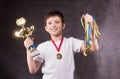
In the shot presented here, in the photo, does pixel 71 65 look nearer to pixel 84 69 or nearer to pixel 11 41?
pixel 84 69

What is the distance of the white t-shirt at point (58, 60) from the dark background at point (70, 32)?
0.24 m

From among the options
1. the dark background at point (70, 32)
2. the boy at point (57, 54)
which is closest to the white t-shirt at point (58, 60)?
the boy at point (57, 54)

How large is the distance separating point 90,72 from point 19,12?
567 millimetres

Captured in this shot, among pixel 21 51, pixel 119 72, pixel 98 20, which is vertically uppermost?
pixel 98 20

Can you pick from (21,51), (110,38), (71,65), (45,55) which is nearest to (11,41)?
(21,51)

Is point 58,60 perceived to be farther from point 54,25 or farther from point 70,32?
point 70,32

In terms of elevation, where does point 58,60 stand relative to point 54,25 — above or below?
below

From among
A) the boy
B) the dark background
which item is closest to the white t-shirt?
the boy

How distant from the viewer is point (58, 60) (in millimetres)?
1576

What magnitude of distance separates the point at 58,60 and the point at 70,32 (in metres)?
0.32

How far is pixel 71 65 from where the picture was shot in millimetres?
1594

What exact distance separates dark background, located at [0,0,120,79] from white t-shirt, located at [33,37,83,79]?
0.24 meters

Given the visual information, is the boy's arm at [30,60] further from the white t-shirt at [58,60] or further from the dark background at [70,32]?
the dark background at [70,32]

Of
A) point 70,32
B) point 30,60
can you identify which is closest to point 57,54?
point 30,60
